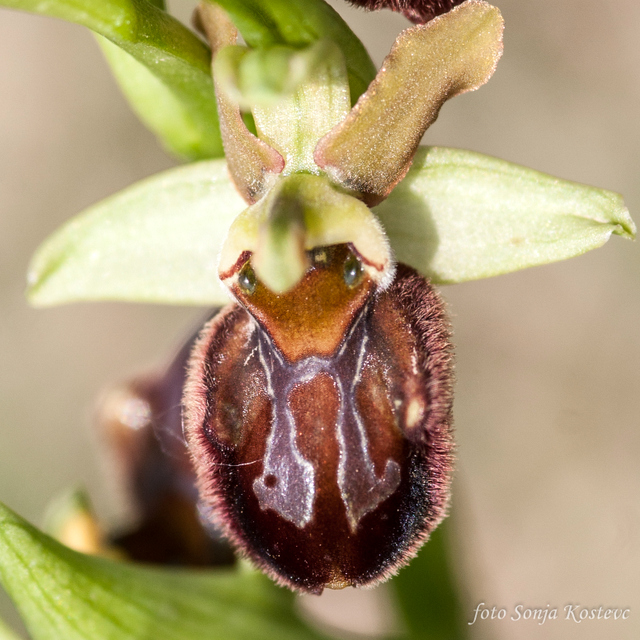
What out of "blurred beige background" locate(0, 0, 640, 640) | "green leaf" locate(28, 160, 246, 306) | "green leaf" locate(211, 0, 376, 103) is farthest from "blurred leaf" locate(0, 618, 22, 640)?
"blurred beige background" locate(0, 0, 640, 640)

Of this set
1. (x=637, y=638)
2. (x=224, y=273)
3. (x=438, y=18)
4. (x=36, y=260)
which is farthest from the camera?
(x=637, y=638)

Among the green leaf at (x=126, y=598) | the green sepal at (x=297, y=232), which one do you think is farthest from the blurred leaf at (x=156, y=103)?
the green leaf at (x=126, y=598)

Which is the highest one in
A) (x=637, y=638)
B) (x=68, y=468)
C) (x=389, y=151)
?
(x=389, y=151)

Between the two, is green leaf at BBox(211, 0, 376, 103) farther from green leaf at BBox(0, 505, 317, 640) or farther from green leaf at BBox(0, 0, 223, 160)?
green leaf at BBox(0, 505, 317, 640)

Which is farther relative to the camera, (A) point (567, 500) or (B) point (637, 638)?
(A) point (567, 500)

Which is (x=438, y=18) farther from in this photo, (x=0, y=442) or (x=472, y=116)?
(x=0, y=442)

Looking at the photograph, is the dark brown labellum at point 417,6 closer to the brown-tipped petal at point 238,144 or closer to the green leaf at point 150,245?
the brown-tipped petal at point 238,144

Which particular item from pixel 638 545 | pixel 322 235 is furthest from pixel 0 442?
pixel 322 235
